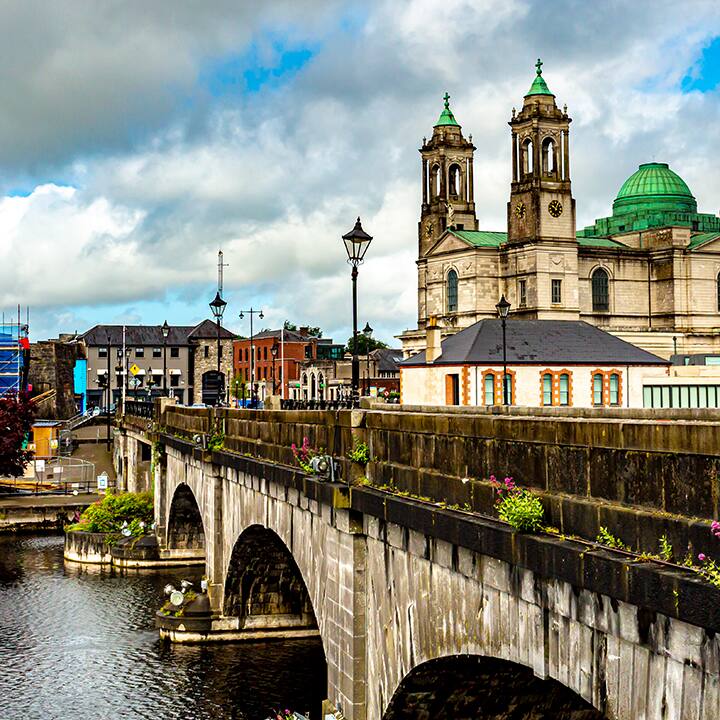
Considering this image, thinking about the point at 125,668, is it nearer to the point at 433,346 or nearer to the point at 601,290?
the point at 433,346

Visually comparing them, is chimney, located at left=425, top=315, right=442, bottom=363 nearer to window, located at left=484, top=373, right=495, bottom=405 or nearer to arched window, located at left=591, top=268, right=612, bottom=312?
window, located at left=484, top=373, right=495, bottom=405

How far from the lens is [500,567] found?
1231 cm

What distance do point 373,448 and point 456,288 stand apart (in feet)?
320

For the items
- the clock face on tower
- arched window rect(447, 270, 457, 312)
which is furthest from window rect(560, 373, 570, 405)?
arched window rect(447, 270, 457, 312)

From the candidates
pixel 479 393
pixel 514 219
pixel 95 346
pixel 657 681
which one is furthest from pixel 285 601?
pixel 95 346

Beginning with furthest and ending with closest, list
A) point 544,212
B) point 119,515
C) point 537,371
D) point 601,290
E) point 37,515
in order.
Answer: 1. point 601,290
2. point 544,212
3. point 537,371
4. point 37,515
5. point 119,515

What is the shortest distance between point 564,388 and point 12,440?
3561 cm

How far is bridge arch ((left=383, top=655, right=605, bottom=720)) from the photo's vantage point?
15.8m

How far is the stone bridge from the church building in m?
84.3

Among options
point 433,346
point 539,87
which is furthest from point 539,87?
point 433,346

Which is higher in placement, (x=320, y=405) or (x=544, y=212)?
(x=544, y=212)

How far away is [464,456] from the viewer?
13680mm

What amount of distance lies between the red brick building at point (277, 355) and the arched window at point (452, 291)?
18951mm

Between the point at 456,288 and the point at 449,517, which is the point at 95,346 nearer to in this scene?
the point at 456,288
